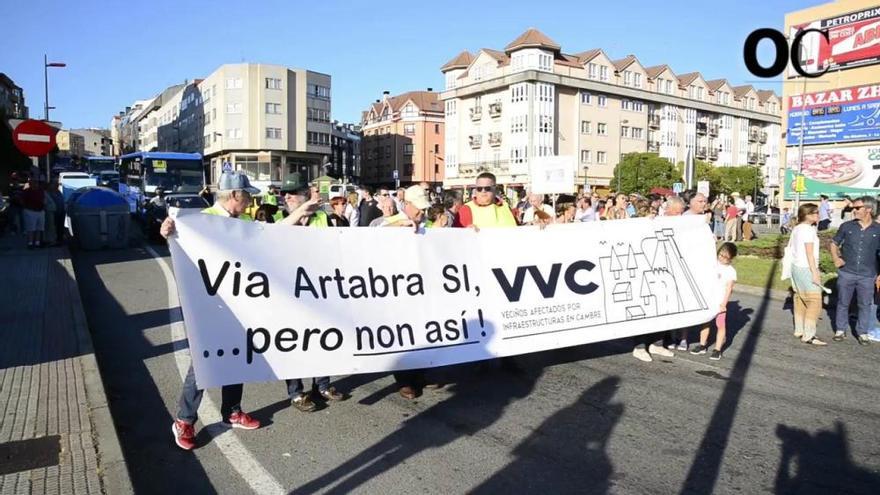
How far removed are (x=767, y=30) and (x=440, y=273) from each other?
25.7 feet

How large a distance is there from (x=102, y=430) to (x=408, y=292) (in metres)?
2.48

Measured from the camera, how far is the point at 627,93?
74250 mm

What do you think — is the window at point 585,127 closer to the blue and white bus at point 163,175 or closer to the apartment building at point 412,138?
the apartment building at point 412,138

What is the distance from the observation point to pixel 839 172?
38.6 meters

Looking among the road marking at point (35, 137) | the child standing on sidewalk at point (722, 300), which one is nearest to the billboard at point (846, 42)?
the child standing on sidewalk at point (722, 300)

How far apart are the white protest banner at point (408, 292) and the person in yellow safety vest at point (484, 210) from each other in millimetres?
401

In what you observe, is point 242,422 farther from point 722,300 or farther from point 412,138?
point 412,138

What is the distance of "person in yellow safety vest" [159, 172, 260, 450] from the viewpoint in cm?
477

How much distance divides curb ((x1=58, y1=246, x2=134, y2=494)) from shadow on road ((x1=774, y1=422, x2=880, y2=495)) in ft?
13.1

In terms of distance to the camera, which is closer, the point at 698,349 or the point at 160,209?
the point at 698,349

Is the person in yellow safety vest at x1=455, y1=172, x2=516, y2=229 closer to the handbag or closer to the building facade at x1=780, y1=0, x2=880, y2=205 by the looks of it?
the handbag

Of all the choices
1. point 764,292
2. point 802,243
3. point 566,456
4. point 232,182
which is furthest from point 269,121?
point 566,456

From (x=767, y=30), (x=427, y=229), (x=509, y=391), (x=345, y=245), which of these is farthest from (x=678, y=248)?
(x=767, y=30)

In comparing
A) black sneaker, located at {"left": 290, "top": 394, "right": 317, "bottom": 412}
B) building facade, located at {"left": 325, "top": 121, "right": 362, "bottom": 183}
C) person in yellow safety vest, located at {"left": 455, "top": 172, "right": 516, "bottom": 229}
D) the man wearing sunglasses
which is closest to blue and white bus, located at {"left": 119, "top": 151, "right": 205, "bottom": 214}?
person in yellow safety vest, located at {"left": 455, "top": 172, "right": 516, "bottom": 229}
